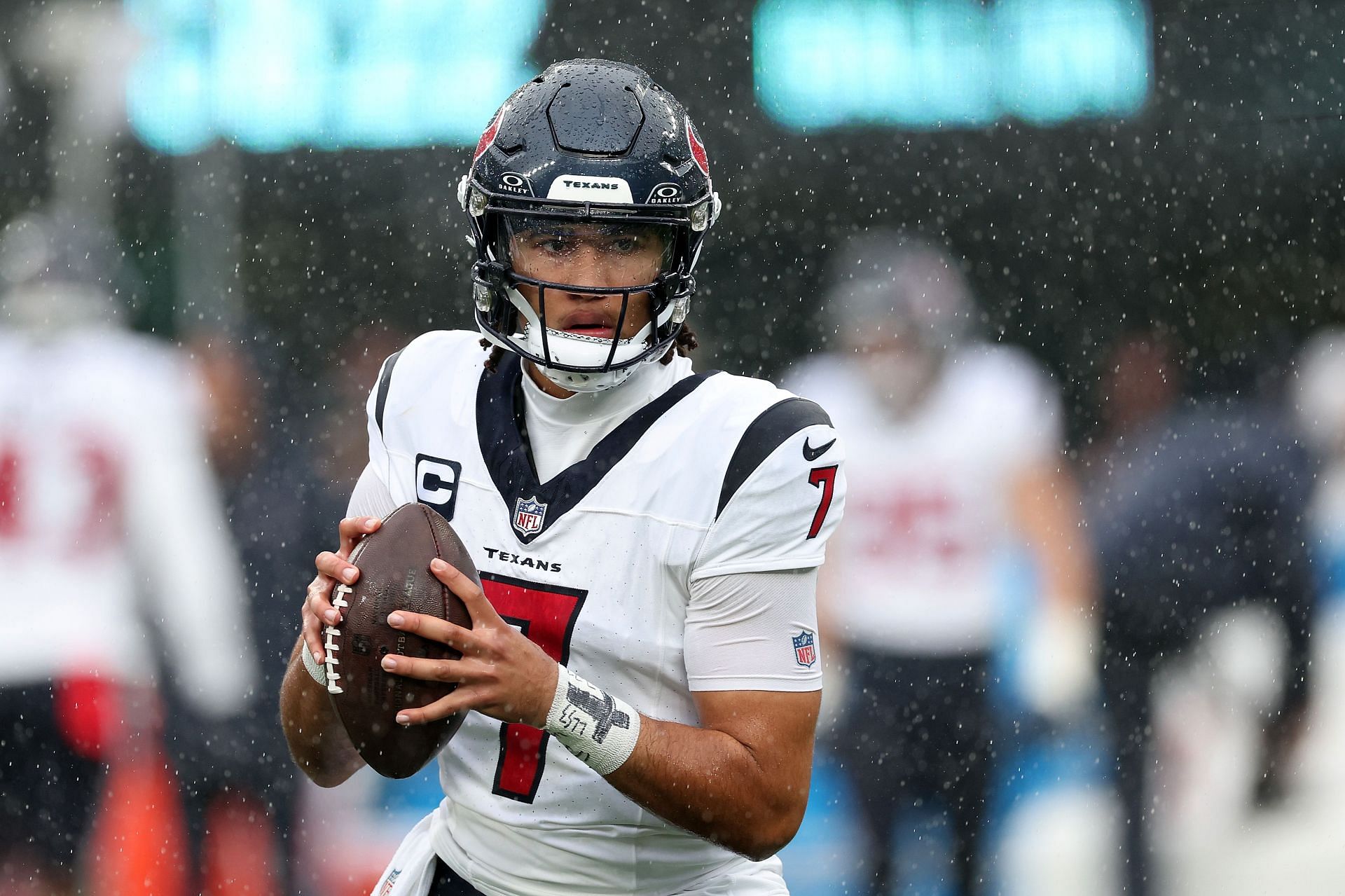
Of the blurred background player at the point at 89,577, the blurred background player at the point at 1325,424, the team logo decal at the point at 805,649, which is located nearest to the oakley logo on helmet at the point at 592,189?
the team logo decal at the point at 805,649

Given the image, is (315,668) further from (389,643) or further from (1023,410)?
(1023,410)

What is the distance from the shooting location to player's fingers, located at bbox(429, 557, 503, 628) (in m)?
1.25

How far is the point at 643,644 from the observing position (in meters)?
1.45

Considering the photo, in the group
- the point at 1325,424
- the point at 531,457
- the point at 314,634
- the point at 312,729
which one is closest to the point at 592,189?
the point at 531,457

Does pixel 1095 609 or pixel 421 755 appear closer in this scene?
pixel 421 755

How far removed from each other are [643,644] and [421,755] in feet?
0.78

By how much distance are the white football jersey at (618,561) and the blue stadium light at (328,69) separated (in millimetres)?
1968

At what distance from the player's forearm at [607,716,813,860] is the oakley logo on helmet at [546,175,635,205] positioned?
51 cm

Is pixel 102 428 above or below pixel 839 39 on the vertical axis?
below

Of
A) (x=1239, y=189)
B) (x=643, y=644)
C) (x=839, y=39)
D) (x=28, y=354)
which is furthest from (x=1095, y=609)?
(x=28, y=354)

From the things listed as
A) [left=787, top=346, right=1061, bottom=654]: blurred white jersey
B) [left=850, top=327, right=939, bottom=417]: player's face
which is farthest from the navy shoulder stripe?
[left=850, top=327, right=939, bottom=417]: player's face

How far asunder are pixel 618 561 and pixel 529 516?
11 cm

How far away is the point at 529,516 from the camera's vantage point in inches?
58.4

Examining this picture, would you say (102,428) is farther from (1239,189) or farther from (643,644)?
(1239,189)
